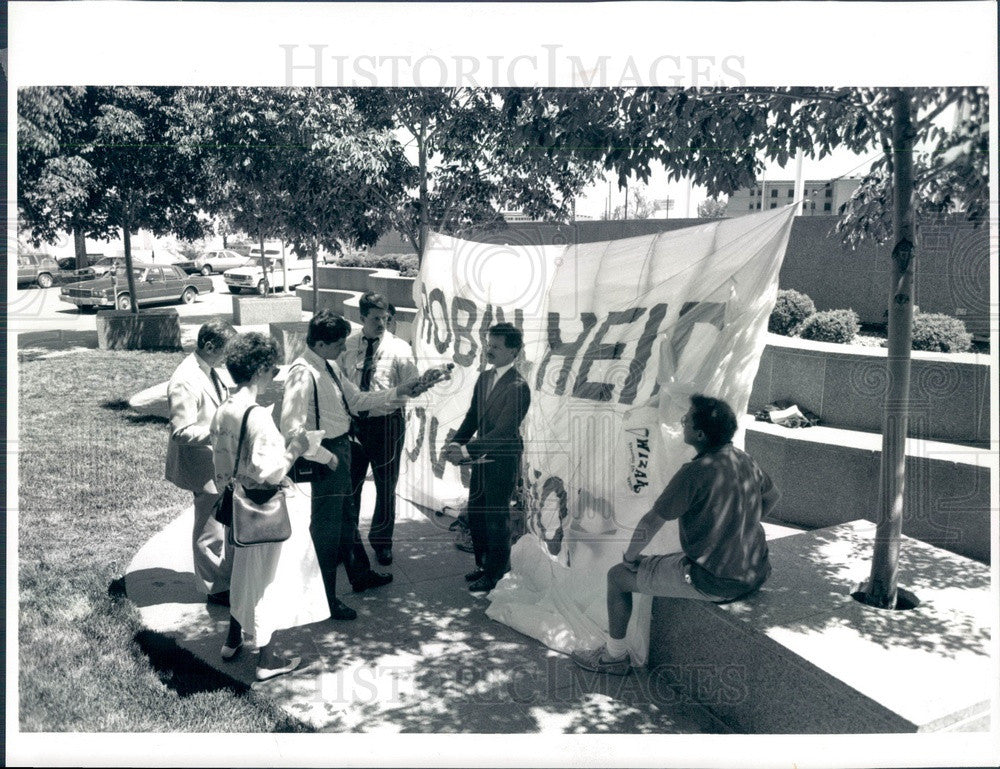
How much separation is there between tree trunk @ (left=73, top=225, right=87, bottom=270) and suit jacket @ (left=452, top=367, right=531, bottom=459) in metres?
2.54

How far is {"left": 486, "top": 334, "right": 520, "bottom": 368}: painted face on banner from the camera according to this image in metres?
4.62

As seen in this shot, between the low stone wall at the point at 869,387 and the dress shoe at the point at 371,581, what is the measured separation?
10.2ft

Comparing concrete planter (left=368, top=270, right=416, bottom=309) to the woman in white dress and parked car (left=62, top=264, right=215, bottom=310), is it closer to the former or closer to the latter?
parked car (left=62, top=264, right=215, bottom=310)

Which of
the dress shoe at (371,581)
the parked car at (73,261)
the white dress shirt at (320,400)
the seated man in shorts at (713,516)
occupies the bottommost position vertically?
the dress shoe at (371,581)

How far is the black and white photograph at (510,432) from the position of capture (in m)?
3.73

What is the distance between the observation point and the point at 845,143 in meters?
4.44

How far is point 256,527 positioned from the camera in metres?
3.86

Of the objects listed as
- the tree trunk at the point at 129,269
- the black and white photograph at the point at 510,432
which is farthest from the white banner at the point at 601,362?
the tree trunk at the point at 129,269

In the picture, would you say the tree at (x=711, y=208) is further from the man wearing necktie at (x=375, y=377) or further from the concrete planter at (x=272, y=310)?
the concrete planter at (x=272, y=310)

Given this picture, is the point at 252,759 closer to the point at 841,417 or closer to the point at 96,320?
the point at 96,320

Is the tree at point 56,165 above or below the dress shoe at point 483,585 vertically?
above

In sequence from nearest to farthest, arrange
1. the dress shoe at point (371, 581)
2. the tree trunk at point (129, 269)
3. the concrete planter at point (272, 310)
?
the dress shoe at point (371, 581)
the tree trunk at point (129, 269)
the concrete planter at point (272, 310)

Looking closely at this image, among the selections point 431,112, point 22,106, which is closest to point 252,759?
point 22,106

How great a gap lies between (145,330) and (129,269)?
1.22m
